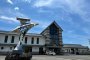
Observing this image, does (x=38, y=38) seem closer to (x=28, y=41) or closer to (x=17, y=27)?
(x=28, y=41)

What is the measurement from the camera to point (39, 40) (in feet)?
165

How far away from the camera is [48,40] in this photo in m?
50.0

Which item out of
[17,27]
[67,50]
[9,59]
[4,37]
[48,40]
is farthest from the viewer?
[67,50]

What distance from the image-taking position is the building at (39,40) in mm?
46406

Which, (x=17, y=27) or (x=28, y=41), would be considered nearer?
(x=17, y=27)

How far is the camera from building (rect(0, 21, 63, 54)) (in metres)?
46.4

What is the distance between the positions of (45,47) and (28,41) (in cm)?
624

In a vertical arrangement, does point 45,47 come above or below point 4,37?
below

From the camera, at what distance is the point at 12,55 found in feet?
65.5

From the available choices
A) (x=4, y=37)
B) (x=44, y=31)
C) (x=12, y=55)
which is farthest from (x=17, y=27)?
(x=44, y=31)

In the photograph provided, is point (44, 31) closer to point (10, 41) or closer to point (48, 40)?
point (48, 40)

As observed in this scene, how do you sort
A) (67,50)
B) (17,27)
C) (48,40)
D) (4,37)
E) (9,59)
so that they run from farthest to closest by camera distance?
(67,50)
(48,40)
(4,37)
(17,27)
(9,59)

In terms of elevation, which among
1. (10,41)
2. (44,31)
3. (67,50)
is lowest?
(67,50)

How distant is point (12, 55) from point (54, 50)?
3246 centimetres
